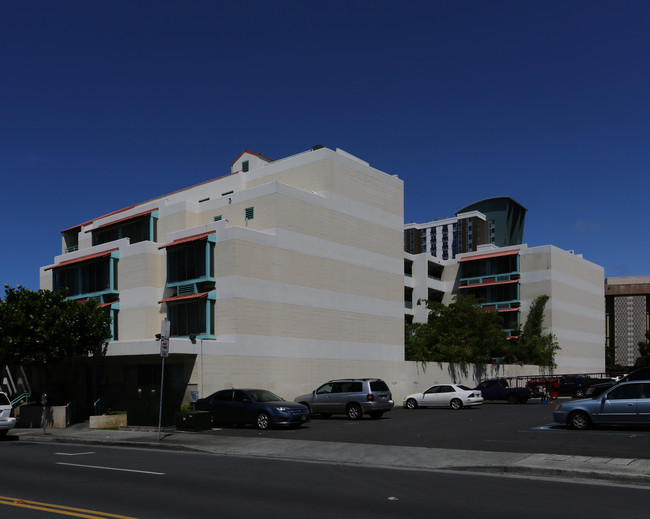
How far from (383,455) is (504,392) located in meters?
26.8

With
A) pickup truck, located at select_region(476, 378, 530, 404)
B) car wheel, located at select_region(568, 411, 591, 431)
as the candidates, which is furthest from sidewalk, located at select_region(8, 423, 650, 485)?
pickup truck, located at select_region(476, 378, 530, 404)

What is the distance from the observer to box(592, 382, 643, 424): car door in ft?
70.5

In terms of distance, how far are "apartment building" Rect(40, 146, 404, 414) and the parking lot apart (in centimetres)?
623

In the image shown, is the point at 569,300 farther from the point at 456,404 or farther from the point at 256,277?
the point at 256,277

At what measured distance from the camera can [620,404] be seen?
2177cm

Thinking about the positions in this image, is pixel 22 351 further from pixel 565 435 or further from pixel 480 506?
pixel 480 506

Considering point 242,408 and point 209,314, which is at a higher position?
point 209,314

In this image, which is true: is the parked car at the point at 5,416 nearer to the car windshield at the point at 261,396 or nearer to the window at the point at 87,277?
the car windshield at the point at 261,396

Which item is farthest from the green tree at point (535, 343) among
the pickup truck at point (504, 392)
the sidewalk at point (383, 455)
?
the sidewalk at point (383, 455)

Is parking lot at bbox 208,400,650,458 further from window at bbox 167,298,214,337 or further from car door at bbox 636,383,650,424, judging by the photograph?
window at bbox 167,298,214,337

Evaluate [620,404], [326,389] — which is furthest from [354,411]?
[620,404]

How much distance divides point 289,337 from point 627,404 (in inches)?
763

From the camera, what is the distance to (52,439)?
2520 cm

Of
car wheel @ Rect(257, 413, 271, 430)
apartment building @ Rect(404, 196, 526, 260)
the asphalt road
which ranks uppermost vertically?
apartment building @ Rect(404, 196, 526, 260)
